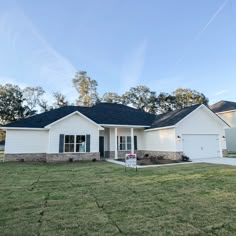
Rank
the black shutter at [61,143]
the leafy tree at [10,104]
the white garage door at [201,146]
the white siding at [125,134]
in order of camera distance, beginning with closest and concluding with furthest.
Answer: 1. the black shutter at [61,143]
2. the white garage door at [201,146]
3. the white siding at [125,134]
4. the leafy tree at [10,104]

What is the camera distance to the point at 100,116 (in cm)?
1839

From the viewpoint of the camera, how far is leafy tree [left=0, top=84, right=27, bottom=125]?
108 ft

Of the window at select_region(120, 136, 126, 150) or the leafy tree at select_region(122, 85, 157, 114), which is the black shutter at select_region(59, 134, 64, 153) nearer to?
the window at select_region(120, 136, 126, 150)

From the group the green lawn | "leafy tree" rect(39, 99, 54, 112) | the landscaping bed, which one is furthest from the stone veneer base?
"leafy tree" rect(39, 99, 54, 112)

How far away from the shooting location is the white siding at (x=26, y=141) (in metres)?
14.7

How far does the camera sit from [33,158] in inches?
593

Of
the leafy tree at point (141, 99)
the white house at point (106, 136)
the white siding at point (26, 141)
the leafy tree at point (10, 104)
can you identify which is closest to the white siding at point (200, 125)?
the white house at point (106, 136)

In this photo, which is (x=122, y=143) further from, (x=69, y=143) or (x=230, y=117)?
(x=230, y=117)

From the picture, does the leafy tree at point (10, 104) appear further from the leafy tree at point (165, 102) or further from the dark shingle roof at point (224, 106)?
the dark shingle roof at point (224, 106)

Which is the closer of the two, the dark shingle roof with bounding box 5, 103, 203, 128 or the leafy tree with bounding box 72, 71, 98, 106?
the dark shingle roof with bounding box 5, 103, 203, 128

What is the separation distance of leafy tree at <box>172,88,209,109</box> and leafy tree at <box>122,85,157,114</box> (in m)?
4.89

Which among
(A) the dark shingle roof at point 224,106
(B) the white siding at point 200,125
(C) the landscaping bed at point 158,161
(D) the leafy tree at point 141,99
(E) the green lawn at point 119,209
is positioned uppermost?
(D) the leafy tree at point 141,99

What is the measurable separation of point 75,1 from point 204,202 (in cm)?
1326

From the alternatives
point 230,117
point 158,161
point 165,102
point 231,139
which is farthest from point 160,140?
point 165,102
